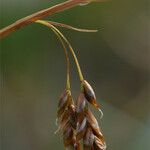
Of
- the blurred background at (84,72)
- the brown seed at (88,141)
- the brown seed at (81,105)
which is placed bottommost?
the blurred background at (84,72)

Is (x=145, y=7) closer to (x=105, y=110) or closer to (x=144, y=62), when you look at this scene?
(x=144, y=62)

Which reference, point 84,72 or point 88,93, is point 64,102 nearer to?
point 88,93

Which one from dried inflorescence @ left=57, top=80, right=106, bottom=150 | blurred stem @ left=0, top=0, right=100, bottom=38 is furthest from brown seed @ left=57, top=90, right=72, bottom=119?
blurred stem @ left=0, top=0, right=100, bottom=38

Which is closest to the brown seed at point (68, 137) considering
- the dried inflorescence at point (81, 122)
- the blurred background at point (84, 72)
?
the dried inflorescence at point (81, 122)

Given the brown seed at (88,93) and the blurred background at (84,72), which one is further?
the blurred background at (84,72)

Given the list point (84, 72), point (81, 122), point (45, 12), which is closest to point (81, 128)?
point (81, 122)

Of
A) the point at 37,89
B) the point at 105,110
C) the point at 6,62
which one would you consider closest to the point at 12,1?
the point at 6,62

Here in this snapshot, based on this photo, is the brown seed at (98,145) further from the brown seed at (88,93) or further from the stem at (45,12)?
the stem at (45,12)
